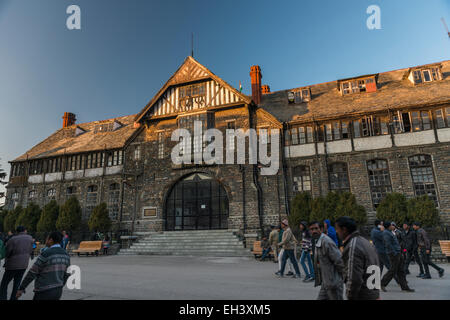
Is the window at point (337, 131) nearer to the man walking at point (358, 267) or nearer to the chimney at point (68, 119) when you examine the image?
the man walking at point (358, 267)

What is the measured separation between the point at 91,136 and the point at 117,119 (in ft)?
10.8

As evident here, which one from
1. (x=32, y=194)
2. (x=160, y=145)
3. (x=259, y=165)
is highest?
(x=160, y=145)

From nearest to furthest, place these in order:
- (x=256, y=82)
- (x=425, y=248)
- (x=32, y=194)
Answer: (x=425, y=248) → (x=256, y=82) → (x=32, y=194)

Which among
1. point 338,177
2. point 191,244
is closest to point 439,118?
point 338,177

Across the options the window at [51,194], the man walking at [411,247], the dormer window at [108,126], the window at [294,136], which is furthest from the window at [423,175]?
the window at [51,194]

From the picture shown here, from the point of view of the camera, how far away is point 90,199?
23047 mm

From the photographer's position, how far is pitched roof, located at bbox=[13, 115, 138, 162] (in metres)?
24.4

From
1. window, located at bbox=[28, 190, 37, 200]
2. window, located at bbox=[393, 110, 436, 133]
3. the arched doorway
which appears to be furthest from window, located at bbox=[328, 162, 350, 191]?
window, located at bbox=[28, 190, 37, 200]

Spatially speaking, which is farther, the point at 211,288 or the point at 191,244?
the point at 191,244

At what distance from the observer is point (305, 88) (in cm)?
2197

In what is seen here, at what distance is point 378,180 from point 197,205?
11641 millimetres

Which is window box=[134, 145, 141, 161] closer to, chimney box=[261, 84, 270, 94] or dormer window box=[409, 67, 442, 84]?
chimney box=[261, 84, 270, 94]

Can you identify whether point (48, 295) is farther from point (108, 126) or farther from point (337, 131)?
point (108, 126)
